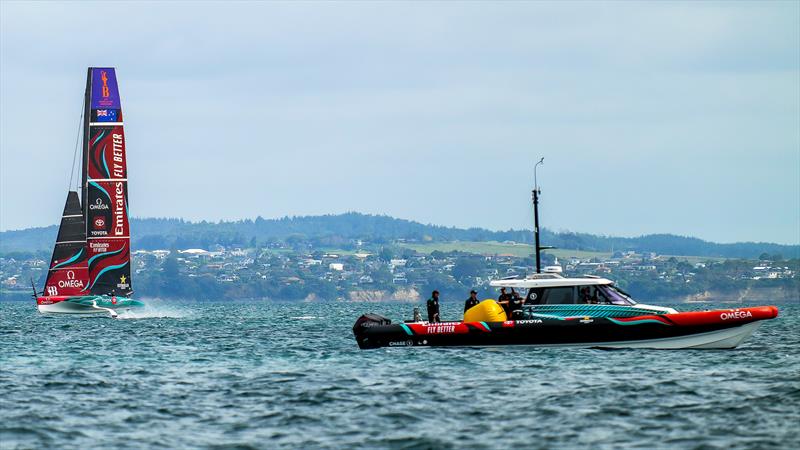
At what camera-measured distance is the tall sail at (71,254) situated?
86.2 metres

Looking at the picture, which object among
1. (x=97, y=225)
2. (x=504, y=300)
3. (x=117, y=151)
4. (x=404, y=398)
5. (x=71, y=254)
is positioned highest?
(x=117, y=151)

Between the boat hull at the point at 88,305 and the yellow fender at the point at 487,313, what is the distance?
4889 cm

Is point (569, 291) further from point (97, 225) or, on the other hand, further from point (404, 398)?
point (97, 225)

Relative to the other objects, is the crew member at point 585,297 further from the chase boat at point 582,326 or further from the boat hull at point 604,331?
the boat hull at point 604,331

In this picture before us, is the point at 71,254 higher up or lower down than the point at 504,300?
higher up

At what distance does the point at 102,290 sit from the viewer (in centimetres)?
8575

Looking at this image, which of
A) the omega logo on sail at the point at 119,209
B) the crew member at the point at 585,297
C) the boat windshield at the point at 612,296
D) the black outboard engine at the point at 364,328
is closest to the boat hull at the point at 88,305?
the omega logo on sail at the point at 119,209

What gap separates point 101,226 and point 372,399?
5889cm

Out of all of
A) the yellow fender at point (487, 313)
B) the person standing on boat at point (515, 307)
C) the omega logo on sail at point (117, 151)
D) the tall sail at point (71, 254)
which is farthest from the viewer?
the tall sail at point (71, 254)

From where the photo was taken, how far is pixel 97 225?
84.3m

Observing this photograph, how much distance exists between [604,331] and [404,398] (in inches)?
495

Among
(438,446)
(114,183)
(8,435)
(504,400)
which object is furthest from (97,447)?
(114,183)

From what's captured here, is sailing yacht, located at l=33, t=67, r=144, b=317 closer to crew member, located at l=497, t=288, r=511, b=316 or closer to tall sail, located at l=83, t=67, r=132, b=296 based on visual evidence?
tall sail, located at l=83, t=67, r=132, b=296

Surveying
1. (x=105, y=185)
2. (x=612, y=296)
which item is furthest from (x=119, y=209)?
(x=612, y=296)
